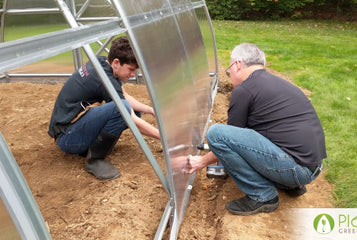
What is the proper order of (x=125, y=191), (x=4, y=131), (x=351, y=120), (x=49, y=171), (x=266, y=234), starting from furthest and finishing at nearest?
1. (x=351, y=120)
2. (x=4, y=131)
3. (x=49, y=171)
4. (x=125, y=191)
5. (x=266, y=234)

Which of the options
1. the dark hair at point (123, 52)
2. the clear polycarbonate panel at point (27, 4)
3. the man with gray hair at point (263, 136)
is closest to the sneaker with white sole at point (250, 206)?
the man with gray hair at point (263, 136)

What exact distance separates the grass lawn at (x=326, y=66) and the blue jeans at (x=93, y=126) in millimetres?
2140

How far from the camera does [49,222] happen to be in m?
2.75

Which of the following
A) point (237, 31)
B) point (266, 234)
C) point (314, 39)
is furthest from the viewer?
point (237, 31)

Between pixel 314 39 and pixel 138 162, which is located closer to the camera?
pixel 138 162

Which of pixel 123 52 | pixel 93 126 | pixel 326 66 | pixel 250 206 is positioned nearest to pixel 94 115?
pixel 93 126

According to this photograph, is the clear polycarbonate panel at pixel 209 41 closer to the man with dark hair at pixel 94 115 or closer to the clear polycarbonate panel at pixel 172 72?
the clear polycarbonate panel at pixel 172 72

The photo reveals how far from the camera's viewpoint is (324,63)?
8.12 metres

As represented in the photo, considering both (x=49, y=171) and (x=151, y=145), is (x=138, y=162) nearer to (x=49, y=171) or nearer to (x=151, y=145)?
(x=151, y=145)

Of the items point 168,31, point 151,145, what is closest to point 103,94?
point 168,31

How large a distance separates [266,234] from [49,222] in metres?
1.71

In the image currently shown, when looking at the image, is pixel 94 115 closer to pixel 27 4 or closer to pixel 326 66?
pixel 27 4

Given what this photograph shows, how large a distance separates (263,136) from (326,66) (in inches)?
227

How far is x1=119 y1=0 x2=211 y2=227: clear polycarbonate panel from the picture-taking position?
223cm
